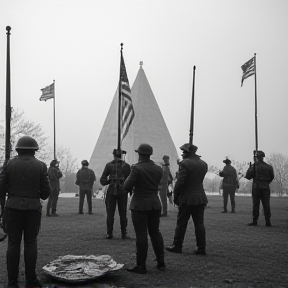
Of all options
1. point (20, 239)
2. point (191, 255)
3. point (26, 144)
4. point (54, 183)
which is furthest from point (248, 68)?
point (20, 239)

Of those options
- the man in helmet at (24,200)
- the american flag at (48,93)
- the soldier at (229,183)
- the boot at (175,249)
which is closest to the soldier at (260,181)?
the soldier at (229,183)

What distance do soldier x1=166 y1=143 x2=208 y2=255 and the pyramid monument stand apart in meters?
32.1

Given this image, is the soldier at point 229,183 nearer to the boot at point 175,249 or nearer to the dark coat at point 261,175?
the dark coat at point 261,175

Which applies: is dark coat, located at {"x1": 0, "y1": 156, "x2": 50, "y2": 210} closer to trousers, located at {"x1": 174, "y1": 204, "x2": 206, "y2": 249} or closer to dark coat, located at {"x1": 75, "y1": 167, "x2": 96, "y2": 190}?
trousers, located at {"x1": 174, "y1": 204, "x2": 206, "y2": 249}

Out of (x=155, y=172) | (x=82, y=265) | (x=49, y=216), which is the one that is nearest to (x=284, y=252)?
(x=155, y=172)

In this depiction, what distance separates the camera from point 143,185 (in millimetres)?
6750

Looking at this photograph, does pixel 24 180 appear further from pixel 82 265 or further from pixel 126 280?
pixel 126 280

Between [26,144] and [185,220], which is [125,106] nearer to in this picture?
[185,220]

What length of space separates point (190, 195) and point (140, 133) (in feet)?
112

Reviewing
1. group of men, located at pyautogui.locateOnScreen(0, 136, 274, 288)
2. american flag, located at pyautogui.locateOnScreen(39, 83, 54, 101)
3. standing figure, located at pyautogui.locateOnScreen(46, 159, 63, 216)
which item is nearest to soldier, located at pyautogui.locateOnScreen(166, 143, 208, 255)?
group of men, located at pyautogui.locateOnScreen(0, 136, 274, 288)

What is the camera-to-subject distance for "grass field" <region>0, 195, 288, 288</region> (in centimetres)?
574

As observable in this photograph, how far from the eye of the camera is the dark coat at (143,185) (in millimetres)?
6641

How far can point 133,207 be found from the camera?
6629mm

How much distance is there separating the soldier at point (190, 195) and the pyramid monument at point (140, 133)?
3206 centimetres
